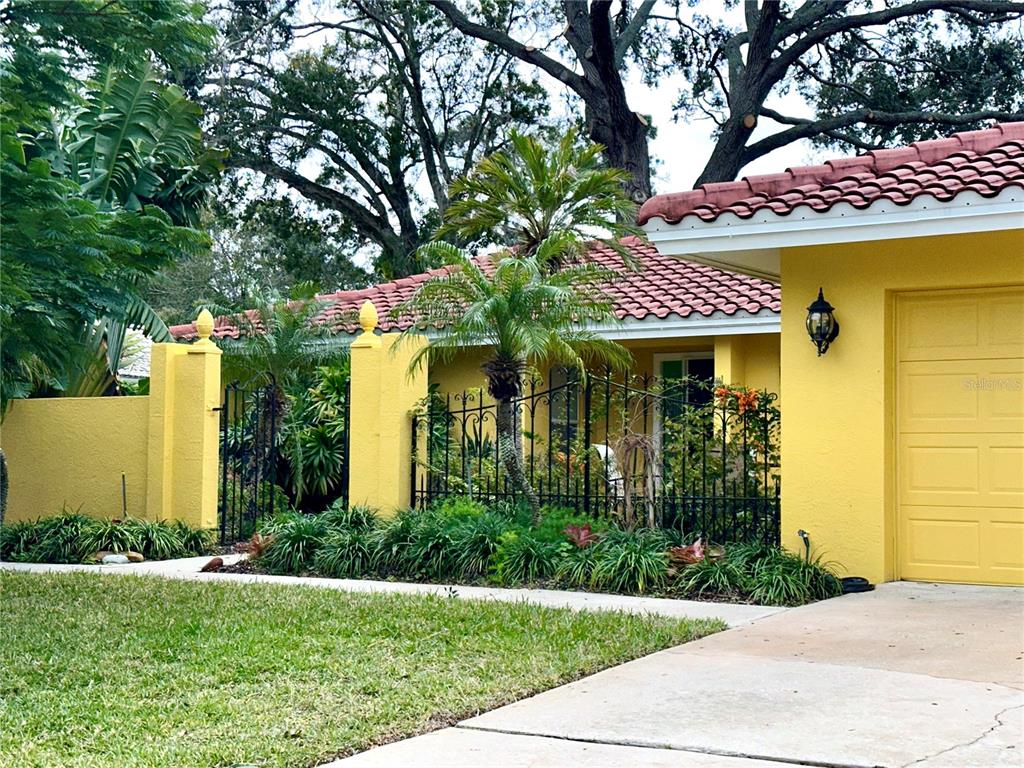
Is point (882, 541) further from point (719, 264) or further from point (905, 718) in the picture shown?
point (905, 718)

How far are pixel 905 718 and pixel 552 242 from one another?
780cm

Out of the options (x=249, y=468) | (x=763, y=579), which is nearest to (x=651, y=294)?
(x=249, y=468)

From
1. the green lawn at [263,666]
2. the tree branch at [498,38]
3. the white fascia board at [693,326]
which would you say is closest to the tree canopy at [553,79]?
the tree branch at [498,38]

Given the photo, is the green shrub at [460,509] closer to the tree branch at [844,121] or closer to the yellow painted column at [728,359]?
the yellow painted column at [728,359]

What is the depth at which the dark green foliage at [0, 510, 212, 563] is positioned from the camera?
1393cm

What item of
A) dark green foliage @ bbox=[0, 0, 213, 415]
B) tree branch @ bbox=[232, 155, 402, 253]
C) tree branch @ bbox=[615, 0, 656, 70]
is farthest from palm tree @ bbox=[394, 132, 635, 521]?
tree branch @ bbox=[232, 155, 402, 253]

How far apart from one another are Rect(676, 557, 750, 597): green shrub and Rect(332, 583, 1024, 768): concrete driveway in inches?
64.6

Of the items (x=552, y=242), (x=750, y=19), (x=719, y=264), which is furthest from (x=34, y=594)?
(x=750, y=19)

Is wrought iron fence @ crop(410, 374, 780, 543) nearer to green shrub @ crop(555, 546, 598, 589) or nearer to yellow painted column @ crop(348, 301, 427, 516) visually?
yellow painted column @ crop(348, 301, 427, 516)

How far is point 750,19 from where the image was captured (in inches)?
1082

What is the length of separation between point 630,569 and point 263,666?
4.10m

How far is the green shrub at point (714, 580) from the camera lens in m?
10.1

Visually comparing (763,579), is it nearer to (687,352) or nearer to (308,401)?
(687,352)

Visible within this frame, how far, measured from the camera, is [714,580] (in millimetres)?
10164
